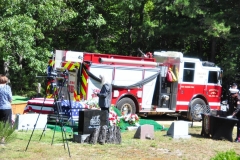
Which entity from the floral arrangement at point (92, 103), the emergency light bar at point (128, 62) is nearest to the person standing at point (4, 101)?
the floral arrangement at point (92, 103)

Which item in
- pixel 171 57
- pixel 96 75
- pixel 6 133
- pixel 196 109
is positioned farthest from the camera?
pixel 196 109

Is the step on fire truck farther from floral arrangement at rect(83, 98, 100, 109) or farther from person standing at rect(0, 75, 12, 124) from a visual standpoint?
person standing at rect(0, 75, 12, 124)

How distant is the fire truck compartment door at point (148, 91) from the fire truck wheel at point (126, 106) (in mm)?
664

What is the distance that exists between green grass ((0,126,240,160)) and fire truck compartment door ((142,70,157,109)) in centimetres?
516

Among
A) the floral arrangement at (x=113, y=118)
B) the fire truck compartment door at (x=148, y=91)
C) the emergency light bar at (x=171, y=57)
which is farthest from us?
the emergency light bar at (x=171, y=57)

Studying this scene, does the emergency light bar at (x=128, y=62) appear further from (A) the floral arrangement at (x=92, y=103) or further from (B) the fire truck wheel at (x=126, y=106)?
(A) the floral arrangement at (x=92, y=103)

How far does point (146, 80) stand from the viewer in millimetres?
18250

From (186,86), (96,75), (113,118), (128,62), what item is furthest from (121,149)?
(186,86)

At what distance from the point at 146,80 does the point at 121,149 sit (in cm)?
776

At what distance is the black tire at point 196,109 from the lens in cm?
1966

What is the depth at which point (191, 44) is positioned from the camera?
94.1ft

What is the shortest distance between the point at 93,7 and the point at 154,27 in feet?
11.9

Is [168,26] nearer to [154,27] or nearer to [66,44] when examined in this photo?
[154,27]

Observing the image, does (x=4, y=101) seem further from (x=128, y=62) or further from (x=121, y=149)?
(x=128, y=62)
